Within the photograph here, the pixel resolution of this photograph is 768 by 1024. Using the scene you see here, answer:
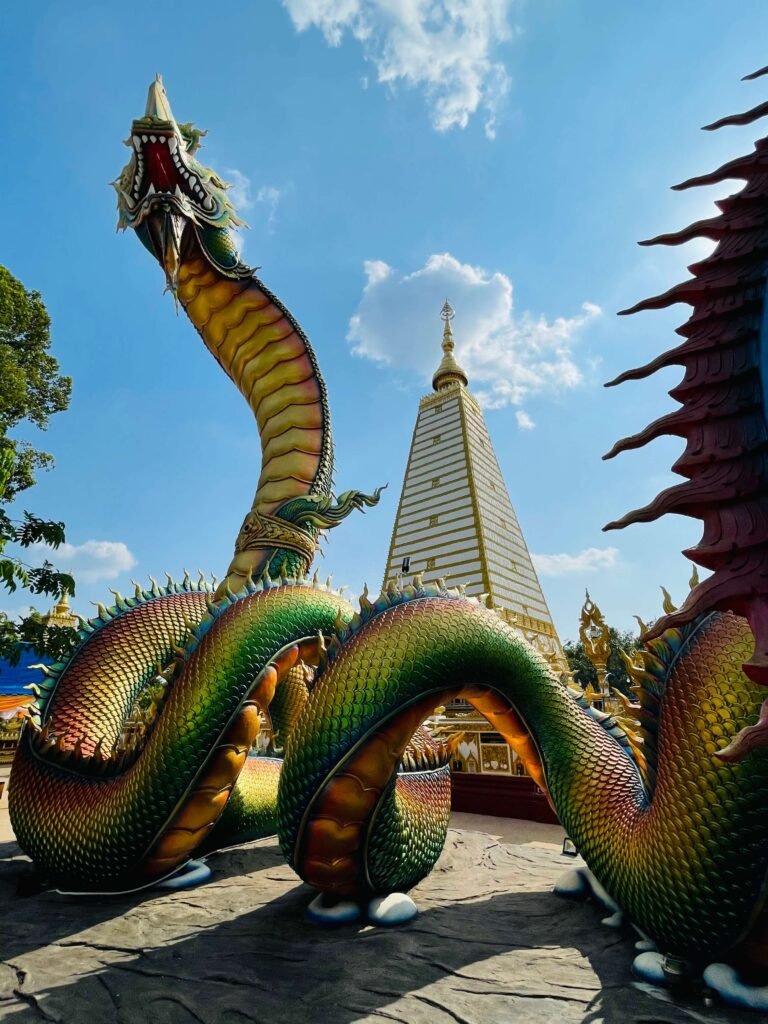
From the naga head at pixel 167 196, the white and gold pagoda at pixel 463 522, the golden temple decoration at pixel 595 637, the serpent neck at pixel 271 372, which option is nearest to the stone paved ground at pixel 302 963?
the serpent neck at pixel 271 372

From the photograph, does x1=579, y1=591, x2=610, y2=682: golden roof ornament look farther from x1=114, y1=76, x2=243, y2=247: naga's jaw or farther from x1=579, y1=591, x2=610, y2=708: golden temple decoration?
x1=114, y1=76, x2=243, y2=247: naga's jaw

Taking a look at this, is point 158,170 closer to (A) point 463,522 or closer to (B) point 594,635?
(B) point 594,635

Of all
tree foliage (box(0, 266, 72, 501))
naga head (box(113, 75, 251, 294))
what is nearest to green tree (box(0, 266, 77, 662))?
tree foliage (box(0, 266, 72, 501))

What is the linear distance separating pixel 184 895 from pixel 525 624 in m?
15.5

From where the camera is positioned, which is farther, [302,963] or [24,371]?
[24,371]

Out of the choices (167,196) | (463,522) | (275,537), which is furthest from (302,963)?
(463,522)

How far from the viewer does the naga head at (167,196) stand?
6.33 meters

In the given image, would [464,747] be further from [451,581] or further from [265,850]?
[451,581]

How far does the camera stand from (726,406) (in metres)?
2.16

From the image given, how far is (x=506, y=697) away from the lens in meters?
3.94

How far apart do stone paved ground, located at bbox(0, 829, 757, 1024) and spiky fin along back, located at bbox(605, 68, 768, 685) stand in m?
1.81

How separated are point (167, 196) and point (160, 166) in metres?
0.43

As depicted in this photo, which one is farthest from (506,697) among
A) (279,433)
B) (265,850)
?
(279,433)

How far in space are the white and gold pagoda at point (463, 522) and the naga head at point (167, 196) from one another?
36.9ft
